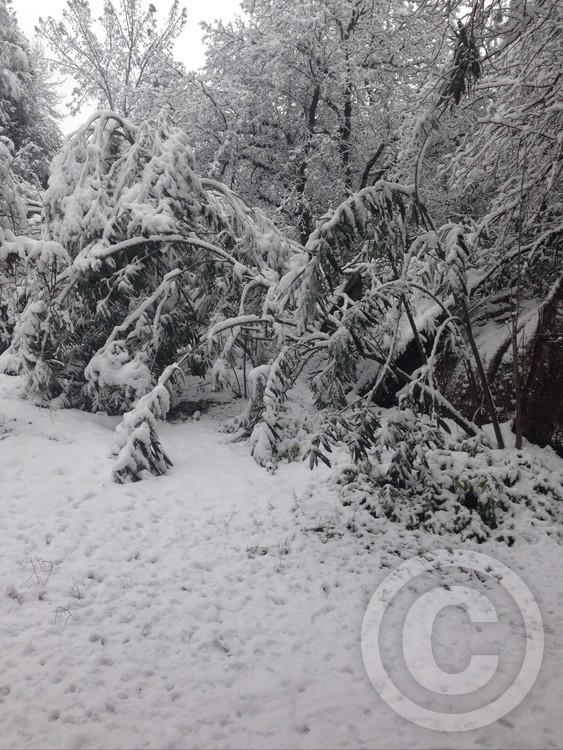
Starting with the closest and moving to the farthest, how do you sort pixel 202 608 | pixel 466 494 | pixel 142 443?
pixel 202 608, pixel 466 494, pixel 142 443

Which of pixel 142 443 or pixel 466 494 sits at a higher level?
pixel 466 494

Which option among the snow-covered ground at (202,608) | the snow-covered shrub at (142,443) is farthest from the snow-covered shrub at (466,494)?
the snow-covered shrub at (142,443)

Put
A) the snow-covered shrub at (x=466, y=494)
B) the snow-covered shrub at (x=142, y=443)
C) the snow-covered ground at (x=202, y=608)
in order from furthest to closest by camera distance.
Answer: the snow-covered shrub at (x=142, y=443) < the snow-covered shrub at (x=466, y=494) < the snow-covered ground at (x=202, y=608)

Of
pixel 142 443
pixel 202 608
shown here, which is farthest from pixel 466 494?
pixel 142 443

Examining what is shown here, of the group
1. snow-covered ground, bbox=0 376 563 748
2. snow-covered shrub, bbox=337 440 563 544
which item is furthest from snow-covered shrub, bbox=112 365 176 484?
snow-covered shrub, bbox=337 440 563 544

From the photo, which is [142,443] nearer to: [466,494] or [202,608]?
[202,608]

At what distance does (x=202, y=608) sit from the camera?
137 inches

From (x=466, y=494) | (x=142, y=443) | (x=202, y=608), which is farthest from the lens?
(x=142, y=443)

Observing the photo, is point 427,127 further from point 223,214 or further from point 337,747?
point 337,747

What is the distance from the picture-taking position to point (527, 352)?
5691mm

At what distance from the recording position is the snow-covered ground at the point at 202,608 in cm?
254

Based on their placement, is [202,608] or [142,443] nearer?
[202,608]

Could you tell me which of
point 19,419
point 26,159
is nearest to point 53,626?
point 19,419

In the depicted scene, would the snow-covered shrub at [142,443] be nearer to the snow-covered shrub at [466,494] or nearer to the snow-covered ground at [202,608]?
the snow-covered ground at [202,608]
